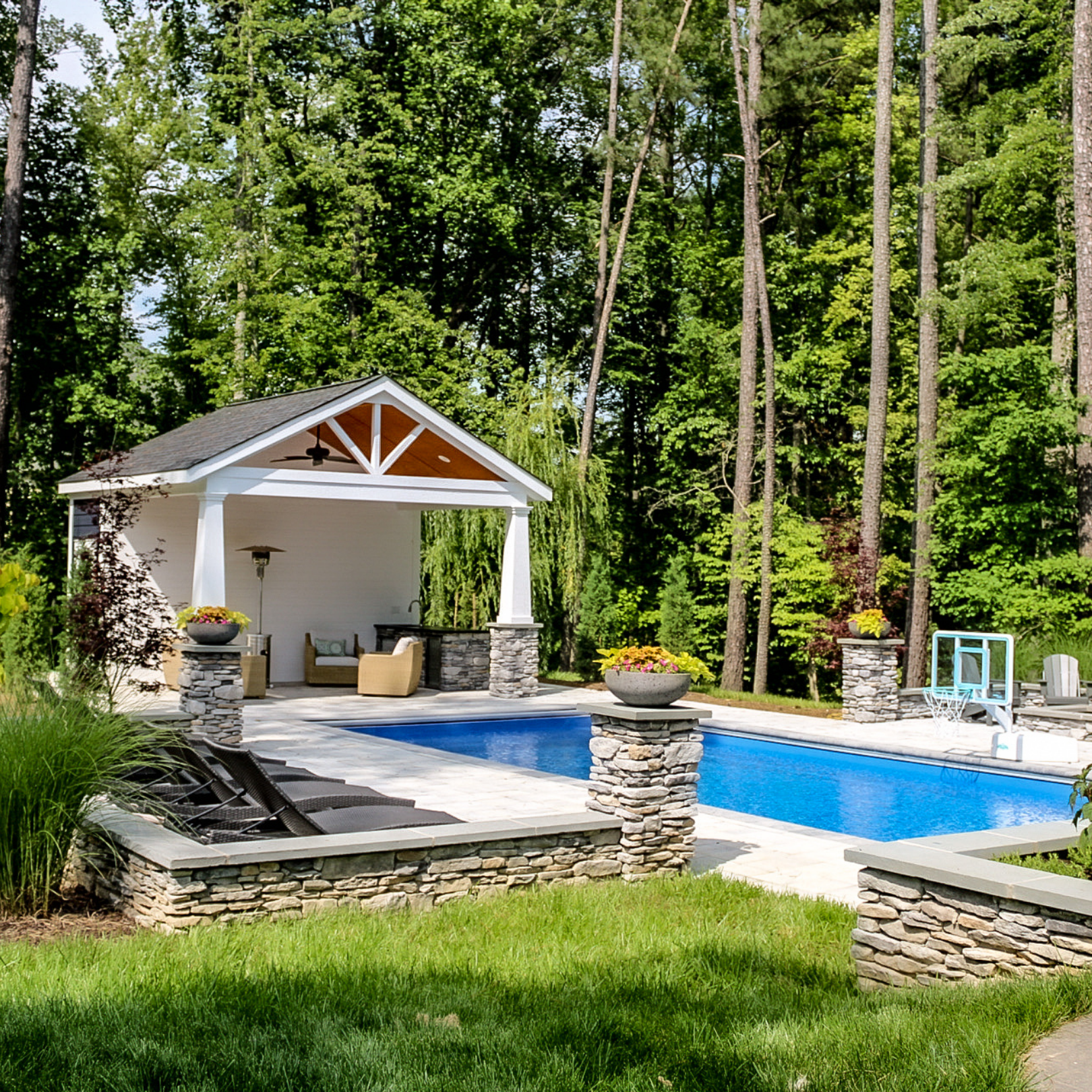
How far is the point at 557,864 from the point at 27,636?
393 inches

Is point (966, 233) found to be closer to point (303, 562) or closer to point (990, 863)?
point (303, 562)

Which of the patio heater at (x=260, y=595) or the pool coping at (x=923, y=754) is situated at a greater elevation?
the patio heater at (x=260, y=595)

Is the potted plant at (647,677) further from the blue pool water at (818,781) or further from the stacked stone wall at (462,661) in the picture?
the stacked stone wall at (462,661)

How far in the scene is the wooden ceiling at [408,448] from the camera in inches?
645

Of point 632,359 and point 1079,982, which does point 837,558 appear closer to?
point 632,359

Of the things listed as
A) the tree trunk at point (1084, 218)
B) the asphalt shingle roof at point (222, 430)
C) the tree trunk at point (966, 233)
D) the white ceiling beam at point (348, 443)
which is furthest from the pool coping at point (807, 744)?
the tree trunk at point (966, 233)

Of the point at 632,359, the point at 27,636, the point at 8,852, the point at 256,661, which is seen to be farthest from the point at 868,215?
the point at 8,852

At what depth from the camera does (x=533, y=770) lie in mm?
10508

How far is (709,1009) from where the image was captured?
13.6ft

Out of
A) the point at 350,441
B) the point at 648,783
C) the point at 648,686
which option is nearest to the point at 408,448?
the point at 350,441

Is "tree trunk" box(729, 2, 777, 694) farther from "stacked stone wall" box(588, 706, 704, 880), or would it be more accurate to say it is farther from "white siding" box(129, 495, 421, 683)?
"stacked stone wall" box(588, 706, 704, 880)

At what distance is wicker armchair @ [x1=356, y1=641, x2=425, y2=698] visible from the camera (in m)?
15.9

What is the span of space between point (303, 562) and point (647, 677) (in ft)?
39.9

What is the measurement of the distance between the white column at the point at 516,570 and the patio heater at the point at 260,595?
131 inches
